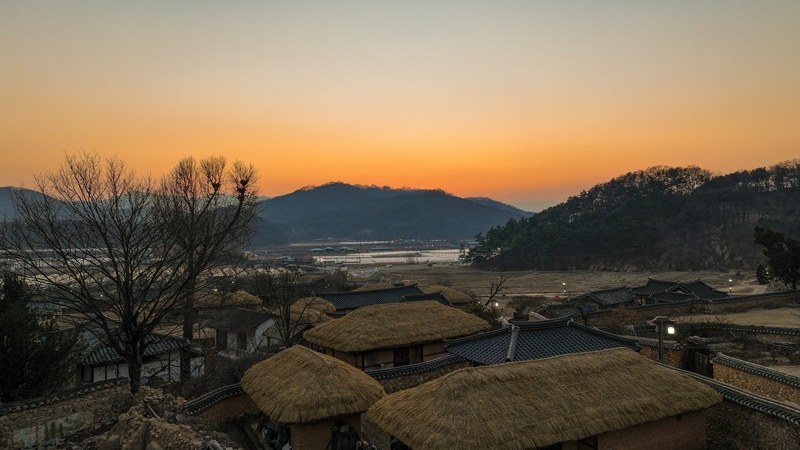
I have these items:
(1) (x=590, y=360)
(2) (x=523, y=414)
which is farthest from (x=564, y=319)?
(2) (x=523, y=414)

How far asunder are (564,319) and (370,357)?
8.14 metres

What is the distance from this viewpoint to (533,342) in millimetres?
15734

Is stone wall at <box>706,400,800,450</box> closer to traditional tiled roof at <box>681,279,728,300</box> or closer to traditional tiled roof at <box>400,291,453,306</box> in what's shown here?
traditional tiled roof at <box>400,291,453,306</box>

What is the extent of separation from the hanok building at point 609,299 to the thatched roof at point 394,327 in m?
23.1

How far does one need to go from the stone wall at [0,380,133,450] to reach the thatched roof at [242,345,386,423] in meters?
3.96

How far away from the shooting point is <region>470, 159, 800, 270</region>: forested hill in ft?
252

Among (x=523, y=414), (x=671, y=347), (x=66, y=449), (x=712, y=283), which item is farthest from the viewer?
(x=712, y=283)

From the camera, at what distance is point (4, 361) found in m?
15.2

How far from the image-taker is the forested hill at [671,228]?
7681 cm

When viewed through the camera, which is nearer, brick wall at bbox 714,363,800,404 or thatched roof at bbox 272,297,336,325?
brick wall at bbox 714,363,800,404

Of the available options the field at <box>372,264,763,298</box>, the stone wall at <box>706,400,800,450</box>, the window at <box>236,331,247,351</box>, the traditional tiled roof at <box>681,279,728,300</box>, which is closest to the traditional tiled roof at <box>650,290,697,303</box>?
the traditional tiled roof at <box>681,279,728,300</box>

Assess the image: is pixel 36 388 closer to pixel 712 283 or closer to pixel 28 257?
pixel 28 257

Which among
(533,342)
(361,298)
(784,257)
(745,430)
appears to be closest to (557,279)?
(784,257)

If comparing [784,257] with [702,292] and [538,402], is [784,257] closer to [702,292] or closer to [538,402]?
[702,292]
